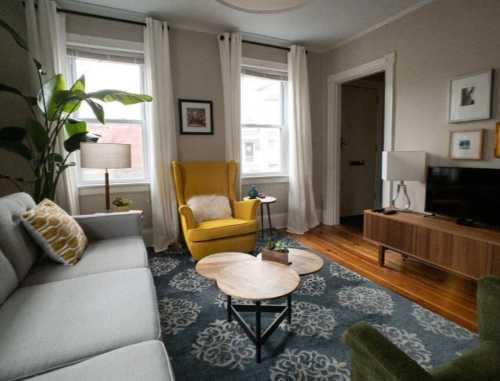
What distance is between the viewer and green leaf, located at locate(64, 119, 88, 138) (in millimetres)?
2820

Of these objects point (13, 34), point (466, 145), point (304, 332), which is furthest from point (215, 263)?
point (466, 145)

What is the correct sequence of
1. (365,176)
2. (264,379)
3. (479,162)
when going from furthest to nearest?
(365,176), (479,162), (264,379)

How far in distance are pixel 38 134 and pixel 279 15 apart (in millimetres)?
2830

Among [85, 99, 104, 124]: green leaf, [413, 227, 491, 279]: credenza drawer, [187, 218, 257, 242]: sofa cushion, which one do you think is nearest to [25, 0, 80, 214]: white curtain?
[85, 99, 104, 124]: green leaf

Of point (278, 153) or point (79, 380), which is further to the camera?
point (278, 153)

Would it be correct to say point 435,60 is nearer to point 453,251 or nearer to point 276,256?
point 453,251

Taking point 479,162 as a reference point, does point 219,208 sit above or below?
below

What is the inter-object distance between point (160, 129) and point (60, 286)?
88.5 inches

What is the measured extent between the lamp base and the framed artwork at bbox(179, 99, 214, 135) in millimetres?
2413

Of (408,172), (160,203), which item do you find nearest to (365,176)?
(408,172)

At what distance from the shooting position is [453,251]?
2291mm

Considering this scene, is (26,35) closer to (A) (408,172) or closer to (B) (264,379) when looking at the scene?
(B) (264,379)

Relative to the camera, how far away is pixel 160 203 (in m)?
3.42

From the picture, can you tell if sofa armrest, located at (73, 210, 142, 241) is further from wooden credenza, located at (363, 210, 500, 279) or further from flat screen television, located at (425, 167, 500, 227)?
flat screen television, located at (425, 167, 500, 227)
